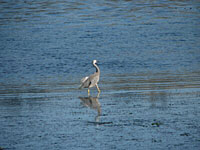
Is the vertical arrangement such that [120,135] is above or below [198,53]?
above

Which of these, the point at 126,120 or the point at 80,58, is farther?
the point at 80,58

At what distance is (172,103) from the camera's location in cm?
Result: 1472

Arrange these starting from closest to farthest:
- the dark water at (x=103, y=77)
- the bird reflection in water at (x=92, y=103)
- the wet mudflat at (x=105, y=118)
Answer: the wet mudflat at (x=105, y=118) < the dark water at (x=103, y=77) < the bird reflection in water at (x=92, y=103)

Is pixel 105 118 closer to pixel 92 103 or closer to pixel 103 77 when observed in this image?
pixel 92 103

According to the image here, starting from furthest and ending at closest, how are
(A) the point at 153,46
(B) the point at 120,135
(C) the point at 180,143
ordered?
(A) the point at 153,46
(B) the point at 120,135
(C) the point at 180,143

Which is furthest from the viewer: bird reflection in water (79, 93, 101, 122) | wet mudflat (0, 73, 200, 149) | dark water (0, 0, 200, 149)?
bird reflection in water (79, 93, 101, 122)

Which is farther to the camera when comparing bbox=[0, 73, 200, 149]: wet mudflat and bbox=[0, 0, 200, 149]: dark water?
bbox=[0, 0, 200, 149]: dark water

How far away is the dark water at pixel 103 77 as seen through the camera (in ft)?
36.2

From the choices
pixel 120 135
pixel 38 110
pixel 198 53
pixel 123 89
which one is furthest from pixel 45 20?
pixel 120 135

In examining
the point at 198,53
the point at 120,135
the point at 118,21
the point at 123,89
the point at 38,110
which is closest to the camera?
the point at 120,135

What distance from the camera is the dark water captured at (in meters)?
11.0

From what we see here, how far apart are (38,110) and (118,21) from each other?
38841 millimetres

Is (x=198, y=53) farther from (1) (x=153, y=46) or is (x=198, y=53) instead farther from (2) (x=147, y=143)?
(2) (x=147, y=143)

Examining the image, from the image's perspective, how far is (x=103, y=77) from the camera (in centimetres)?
2408
